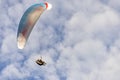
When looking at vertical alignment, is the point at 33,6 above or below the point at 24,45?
above

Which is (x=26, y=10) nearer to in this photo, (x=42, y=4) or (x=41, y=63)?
(x=42, y=4)

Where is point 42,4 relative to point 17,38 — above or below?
above

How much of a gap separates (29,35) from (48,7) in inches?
247

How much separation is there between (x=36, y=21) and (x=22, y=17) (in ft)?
9.07

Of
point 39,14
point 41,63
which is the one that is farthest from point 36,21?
point 41,63

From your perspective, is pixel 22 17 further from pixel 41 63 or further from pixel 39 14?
pixel 41 63

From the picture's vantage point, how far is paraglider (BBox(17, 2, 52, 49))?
10388 centimetres

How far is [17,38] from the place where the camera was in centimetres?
10381

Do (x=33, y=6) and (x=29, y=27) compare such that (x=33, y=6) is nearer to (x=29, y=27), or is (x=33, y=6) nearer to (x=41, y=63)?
(x=29, y=27)

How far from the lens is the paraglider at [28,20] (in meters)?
104

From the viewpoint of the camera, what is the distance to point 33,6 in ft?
347

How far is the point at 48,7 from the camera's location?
346ft

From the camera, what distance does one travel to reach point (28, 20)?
4109 inches

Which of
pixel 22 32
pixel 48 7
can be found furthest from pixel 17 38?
pixel 48 7
